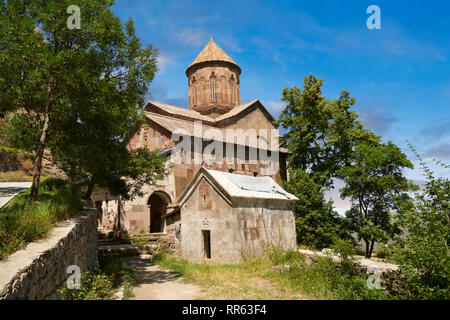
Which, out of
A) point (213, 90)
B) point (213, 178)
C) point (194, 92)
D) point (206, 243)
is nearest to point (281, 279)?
point (206, 243)

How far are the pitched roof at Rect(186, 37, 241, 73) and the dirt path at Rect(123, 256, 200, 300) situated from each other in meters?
19.4

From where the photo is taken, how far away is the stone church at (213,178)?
10047 mm

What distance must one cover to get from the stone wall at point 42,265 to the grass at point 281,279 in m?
3.04

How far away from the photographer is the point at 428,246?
15.6 feet

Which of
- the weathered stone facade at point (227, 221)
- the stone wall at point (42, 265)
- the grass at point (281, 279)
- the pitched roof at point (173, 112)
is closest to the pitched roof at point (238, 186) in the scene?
the weathered stone facade at point (227, 221)

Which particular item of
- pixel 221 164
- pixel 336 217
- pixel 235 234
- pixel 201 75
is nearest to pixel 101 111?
pixel 235 234

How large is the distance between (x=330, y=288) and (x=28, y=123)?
25.9 ft

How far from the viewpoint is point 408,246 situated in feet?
17.1

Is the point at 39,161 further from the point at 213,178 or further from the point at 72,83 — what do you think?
the point at 213,178

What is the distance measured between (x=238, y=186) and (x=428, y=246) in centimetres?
644

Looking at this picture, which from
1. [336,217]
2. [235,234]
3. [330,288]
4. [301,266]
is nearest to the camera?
[330,288]

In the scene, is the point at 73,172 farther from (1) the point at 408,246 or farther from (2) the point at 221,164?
(2) the point at 221,164

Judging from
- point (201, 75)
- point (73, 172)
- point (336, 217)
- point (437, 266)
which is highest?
point (201, 75)

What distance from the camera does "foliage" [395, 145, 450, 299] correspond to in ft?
15.0
